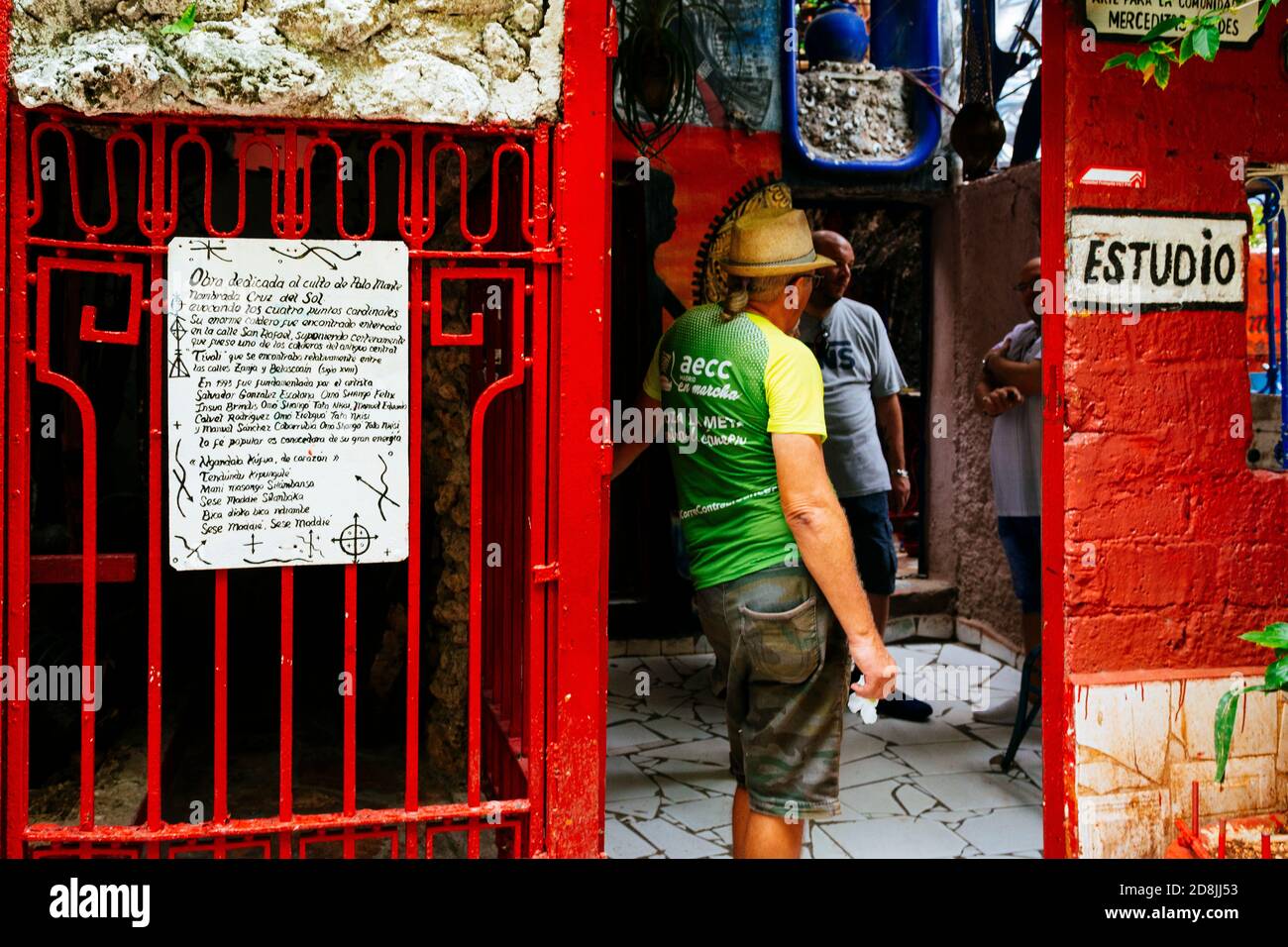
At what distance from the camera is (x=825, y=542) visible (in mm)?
3148

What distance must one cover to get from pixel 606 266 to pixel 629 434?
28.0 inches

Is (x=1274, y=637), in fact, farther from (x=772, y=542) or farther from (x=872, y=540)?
(x=872, y=540)

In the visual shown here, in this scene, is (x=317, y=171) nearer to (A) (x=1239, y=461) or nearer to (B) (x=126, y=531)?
(B) (x=126, y=531)

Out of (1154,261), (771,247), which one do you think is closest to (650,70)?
(771,247)

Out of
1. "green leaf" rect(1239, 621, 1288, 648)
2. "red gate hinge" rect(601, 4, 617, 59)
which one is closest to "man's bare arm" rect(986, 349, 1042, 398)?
"green leaf" rect(1239, 621, 1288, 648)

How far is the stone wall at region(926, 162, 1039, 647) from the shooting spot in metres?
7.08

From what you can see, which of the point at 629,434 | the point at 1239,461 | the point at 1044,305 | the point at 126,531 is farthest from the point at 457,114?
the point at 126,531

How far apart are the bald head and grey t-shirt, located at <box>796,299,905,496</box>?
5 centimetres

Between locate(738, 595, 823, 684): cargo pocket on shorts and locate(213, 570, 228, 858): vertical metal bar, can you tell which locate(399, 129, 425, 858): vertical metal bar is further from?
locate(738, 595, 823, 684): cargo pocket on shorts

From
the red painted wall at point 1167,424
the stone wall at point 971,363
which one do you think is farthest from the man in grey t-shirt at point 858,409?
the red painted wall at point 1167,424

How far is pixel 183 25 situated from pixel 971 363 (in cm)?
574
